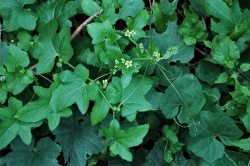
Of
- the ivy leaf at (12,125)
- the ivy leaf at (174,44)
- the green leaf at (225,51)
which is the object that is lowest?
the ivy leaf at (12,125)

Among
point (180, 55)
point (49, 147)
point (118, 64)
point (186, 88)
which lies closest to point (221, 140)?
point (186, 88)

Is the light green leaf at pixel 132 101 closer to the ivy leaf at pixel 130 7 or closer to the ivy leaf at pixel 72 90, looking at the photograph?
the ivy leaf at pixel 72 90

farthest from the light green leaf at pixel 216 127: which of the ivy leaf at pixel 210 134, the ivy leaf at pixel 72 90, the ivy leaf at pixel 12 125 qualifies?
the ivy leaf at pixel 12 125

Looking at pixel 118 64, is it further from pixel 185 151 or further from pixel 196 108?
pixel 185 151

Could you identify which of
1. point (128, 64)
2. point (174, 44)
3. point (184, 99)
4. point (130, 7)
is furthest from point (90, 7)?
point (184, 99)

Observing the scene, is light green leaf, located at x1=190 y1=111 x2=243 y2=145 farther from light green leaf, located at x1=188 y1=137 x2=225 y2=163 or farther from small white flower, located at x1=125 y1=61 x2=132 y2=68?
small white flower, located at x1=125 y1=61 x2=132 y2=68

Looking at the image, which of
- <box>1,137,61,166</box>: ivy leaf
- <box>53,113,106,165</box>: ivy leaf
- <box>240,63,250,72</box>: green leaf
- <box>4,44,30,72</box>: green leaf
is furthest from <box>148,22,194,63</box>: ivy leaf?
<box>1,137,61,166</box>: ivy leaf

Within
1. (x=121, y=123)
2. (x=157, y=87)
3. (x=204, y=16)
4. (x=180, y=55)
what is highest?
(x=204, y=16)

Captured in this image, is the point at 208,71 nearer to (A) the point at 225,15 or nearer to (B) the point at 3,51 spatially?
(A) the point at 225,15
